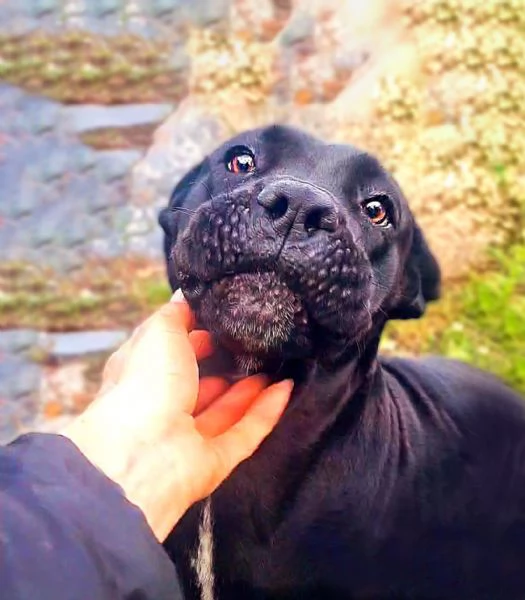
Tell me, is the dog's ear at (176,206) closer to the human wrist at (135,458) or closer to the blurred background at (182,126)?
the human wrist at (135,458)

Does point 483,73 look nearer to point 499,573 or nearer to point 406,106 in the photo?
point 406,106

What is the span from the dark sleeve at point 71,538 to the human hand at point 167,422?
0.16m

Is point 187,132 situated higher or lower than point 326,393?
higher

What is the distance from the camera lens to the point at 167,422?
157 cm

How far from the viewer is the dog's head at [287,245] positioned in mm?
1683

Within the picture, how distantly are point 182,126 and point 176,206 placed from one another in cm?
211

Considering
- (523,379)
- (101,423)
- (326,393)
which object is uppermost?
(101,423)

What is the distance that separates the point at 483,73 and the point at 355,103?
0.58 metres

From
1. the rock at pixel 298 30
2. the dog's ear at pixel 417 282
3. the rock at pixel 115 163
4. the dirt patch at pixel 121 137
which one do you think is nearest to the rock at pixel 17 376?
the rock at pixel 115 163

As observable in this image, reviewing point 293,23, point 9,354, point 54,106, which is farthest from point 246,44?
point 9,354

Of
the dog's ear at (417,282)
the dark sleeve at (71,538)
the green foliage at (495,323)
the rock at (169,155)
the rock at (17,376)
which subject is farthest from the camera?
the rock at (169,155)

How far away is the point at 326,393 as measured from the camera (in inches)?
81.3

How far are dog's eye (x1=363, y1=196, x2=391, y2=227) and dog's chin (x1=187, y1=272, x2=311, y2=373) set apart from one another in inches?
15.7

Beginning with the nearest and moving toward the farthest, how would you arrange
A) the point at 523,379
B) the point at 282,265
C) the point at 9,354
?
the point at 282,265 < the point at 523,379 < the point at 9,354
